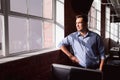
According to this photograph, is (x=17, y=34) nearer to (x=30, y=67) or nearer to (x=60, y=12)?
(x=30, y=67)

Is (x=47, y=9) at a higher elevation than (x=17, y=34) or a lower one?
higher

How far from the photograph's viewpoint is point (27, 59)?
2.60 metres

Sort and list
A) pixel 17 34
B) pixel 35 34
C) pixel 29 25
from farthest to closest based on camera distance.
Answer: pixel 35 34 → pixel 29 25 → pixel 17 34

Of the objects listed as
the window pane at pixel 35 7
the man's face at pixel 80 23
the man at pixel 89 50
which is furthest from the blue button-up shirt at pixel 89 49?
the window pane at pixel 35 7

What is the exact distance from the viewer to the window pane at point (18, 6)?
2.83 meters

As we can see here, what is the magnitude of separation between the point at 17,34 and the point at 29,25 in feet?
1.38

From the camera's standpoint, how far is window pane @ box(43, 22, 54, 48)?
3969mm

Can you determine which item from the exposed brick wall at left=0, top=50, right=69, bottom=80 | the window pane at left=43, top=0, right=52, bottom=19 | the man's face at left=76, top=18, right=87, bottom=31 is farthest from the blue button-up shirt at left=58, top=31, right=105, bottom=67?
the window pane at left=43, top=0, right=52, bottom=19

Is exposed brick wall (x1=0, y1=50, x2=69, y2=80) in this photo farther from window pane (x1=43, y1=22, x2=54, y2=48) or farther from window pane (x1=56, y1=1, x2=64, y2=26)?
window pane (x1=56, y1=1, x2=64, y2=26)

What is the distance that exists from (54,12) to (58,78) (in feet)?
9.37

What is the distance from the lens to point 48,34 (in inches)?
162

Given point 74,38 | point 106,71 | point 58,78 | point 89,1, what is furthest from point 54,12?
point 58,78

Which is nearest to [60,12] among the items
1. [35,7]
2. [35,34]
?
[35,7]

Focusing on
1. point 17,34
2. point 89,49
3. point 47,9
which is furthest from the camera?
point 47,9
